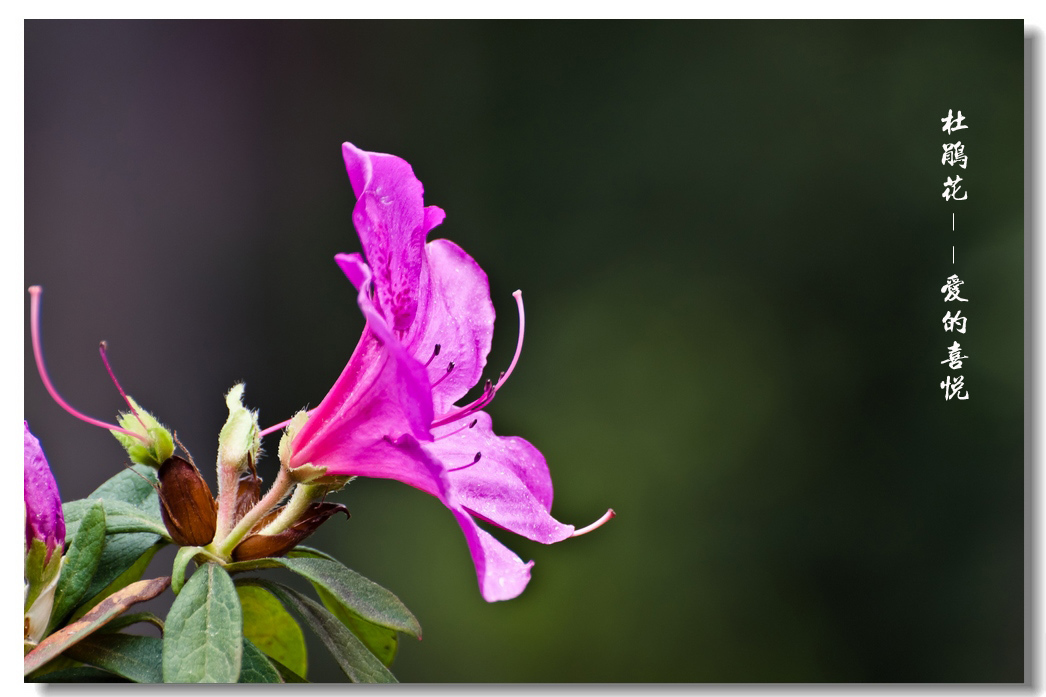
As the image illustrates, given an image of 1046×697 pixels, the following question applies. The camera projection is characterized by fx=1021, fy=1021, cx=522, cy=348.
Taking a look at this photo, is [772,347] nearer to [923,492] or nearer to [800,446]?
[800,446]

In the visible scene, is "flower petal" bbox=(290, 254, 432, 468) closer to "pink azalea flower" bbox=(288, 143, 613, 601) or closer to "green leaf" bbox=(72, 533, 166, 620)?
"pink azalea flower" bbox=(288, 143, 613, 601)

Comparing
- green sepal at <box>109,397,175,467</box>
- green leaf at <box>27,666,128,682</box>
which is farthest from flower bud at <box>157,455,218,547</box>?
green leaf at <box>27,666,128,682</box>

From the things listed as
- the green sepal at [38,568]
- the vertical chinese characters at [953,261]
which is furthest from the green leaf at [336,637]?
the vertical chinese characters at [953,261]

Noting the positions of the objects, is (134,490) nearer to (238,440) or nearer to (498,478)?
(238,440)

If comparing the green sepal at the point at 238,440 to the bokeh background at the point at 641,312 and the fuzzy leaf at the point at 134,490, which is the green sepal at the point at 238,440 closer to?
the fuzzy leaf at the point at 134,490

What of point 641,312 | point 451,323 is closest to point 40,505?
point 451,323

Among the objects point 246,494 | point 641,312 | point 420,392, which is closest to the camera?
point 420,392
